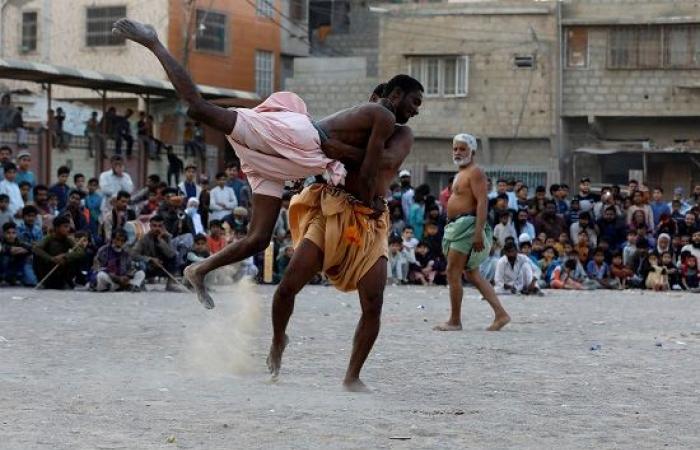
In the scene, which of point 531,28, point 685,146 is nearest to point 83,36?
point 531,28

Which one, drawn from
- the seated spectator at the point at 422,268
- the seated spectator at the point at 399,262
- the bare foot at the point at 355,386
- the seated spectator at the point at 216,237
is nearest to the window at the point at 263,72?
the seated spectator at the point at 422,268

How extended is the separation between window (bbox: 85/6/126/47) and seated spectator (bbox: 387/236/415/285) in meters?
23.0

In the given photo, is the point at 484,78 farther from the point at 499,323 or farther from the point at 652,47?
the point at 499,323

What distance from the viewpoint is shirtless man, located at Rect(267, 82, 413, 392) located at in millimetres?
8648

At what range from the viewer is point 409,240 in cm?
2386

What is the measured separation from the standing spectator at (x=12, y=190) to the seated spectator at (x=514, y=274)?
22.7ft

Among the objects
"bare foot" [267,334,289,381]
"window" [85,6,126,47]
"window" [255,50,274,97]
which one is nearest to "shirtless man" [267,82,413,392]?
"bare foot" [267,334,289,381]

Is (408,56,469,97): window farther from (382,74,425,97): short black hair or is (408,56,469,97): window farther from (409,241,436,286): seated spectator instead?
(382,74,425,97): short black hair

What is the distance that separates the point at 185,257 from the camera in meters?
21.2

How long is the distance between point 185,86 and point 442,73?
116ft

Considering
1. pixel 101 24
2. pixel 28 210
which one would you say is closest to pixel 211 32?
pixel 101 24

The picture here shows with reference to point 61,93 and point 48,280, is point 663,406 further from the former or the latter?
point 61,93

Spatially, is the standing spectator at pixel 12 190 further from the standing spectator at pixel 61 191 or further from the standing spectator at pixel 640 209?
the standing spectator at pixel 640 209

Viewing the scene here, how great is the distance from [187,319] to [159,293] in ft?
17.7
